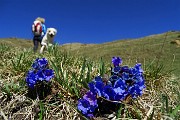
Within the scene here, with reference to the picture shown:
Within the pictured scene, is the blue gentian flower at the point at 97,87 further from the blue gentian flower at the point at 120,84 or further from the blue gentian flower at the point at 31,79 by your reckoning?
the blue gentian flower at the point at 31,79

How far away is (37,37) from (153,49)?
14.9 metres

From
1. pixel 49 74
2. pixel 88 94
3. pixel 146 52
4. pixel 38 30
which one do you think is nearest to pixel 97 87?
pixel 88 94

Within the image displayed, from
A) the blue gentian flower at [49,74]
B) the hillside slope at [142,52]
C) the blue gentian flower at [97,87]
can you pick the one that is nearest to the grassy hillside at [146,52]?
the hillside slope at [142,52]

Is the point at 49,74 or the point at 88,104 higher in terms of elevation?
the point at 49,74

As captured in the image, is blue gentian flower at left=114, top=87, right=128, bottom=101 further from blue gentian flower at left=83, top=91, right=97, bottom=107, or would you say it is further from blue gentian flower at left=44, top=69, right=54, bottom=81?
blue gentian flower at left=44, top=69, right=54, bottom=81

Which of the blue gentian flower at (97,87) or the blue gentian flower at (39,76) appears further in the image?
the blue gentian flower at (39,76)

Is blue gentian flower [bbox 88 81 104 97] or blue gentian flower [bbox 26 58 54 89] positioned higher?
blue gentian flower [bbox 26 58 54 89]

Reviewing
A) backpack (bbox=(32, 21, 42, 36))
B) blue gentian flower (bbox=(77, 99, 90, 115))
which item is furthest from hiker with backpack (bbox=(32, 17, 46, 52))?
blue gentian flower (bbox=(77, 99, 90, 115))

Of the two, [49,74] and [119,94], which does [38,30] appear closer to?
[49,74]

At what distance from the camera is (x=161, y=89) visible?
4.41 metres

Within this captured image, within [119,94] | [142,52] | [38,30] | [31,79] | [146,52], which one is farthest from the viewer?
[146,52]

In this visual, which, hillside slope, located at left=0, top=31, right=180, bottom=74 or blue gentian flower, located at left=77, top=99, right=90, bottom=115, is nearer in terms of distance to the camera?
blue gentian flower, located at left=77, top=99, right=90, bottom=115

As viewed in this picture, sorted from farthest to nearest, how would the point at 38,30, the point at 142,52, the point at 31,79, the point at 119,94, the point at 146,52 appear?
the point at 146,52 < the point at 142,52 < the point at 38,30 < the point at 31,79 < the point at 119,94

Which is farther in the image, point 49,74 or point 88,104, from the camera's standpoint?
point 49,74
